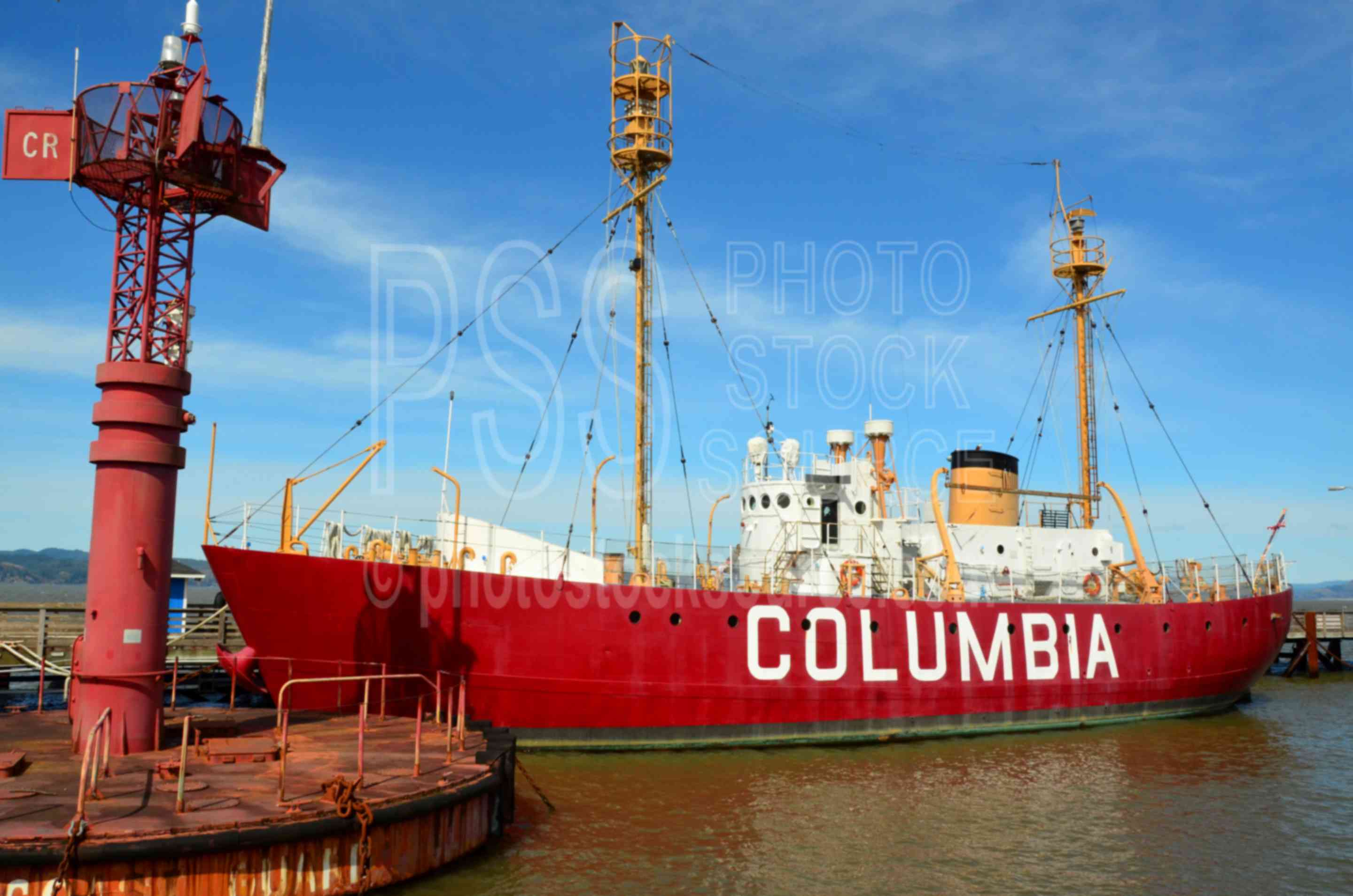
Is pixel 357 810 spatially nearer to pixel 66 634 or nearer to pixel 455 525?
pixel 455 525

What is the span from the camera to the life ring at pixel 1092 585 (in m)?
27.8

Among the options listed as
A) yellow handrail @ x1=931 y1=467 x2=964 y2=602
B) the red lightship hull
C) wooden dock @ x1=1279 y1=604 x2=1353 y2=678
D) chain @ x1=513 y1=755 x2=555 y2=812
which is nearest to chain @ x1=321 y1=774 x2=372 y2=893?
chain @ x1=513 y1=755 x2=555 y2=812

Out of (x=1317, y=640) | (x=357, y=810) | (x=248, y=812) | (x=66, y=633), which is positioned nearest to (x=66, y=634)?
(x=66, y=633)

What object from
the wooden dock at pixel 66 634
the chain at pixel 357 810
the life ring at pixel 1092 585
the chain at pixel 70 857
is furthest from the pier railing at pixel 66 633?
the life ring at pixel 1092 585

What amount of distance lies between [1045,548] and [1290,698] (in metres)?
11.9

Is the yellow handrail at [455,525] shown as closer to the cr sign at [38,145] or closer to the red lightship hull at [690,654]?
the red lightship hull at [690,654]

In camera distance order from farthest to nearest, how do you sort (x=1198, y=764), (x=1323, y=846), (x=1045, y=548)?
(x=1045, y=548), (x=1198, y=764), (x=1323, y=846)

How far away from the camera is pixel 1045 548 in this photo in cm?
2919

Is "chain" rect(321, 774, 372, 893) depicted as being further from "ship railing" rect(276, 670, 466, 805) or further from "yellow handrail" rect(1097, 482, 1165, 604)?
"yellow handrail" rect(1097, 482, 1165, 604)

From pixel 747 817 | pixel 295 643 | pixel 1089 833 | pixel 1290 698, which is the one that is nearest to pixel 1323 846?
pixel 1089 833

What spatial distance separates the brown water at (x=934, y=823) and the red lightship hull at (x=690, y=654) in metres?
0.87

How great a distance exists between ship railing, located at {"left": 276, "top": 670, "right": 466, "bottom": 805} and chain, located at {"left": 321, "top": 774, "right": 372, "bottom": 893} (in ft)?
0.76

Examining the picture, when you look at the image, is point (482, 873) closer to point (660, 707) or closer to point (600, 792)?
point (600, 792)

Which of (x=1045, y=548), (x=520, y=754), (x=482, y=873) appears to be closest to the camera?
(x=482, y=873)
